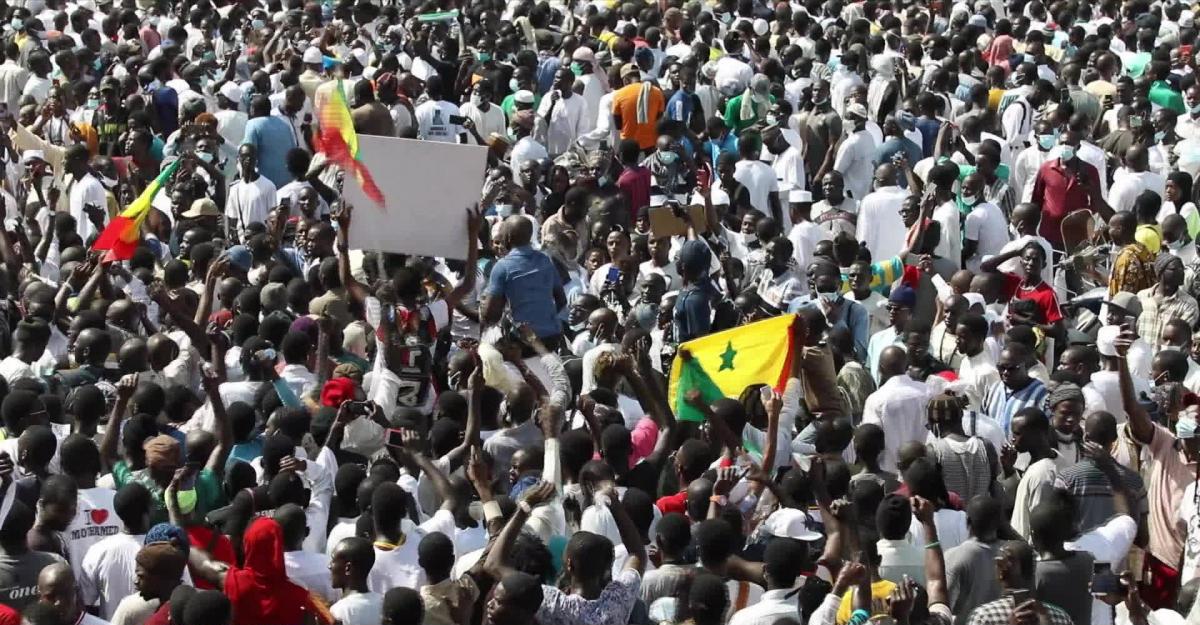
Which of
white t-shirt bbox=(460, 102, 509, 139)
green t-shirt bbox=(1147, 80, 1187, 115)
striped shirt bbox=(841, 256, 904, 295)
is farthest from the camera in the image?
green t-shirt bbox=(1147, 80, 1187, 115)

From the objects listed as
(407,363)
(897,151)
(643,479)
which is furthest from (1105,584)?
(897,151)

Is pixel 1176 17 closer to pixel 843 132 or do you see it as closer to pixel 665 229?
pixel 843 132

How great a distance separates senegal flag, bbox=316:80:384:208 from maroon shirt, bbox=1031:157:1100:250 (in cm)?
468

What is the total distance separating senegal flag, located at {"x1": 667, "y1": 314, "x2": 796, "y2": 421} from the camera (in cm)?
926

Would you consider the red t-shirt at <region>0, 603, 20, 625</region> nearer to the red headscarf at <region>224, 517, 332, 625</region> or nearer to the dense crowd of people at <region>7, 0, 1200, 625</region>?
the dense crowd of people at <region>7, 0, 1200, 625</region>

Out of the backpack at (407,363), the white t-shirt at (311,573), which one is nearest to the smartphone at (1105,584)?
the white t-shirt at (311,573)

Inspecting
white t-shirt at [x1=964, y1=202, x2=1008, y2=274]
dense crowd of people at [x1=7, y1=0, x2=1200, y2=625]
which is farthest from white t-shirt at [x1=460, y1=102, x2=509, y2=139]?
white t-shirt at [x1=964, y1=202, x2=1008, y2=274]

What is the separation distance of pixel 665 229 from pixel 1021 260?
1.93m

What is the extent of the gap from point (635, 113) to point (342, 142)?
4464 mm

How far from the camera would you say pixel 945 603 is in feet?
24.7

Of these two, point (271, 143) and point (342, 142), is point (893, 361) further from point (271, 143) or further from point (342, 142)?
point (271, 143)

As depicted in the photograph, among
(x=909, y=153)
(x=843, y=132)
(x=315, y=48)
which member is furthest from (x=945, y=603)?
(x=315, y=48)

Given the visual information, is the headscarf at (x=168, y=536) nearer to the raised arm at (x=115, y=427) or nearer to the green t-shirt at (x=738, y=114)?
the raised arm at (x=115, y=427)

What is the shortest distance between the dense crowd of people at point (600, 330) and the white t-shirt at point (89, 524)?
0.02 metres
